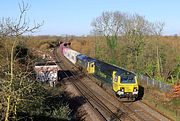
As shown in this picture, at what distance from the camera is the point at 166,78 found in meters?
41.6

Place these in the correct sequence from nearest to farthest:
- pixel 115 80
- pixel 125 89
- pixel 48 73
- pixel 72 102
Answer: pixel 125 89
pixel 115 80
pixel 72 102
pixel 48 73

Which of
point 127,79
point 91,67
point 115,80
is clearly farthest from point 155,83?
point 91,67

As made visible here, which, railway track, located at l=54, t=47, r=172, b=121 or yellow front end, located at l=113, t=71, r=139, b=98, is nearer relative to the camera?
railway track, located at l=54, t=47, r=172, b=121

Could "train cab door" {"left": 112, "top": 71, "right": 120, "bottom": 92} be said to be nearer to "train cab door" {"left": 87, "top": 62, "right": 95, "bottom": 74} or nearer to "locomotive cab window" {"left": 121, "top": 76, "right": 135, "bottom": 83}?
"locomotive cab window" {"left": 121, "top": 76, "right": 135, "bottom": 83}

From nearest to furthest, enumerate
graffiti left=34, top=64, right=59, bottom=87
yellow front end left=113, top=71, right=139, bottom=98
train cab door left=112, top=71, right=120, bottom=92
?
yellow front end left=113, top=71, right=139, bottom=98 < train cab door left=112, top=71, right=120, bottom=92 < graffiti left=34, top=64, right=59, bottom=87

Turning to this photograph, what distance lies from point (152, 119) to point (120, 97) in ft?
19.1

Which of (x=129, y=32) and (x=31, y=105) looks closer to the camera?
(x=31, y=105)

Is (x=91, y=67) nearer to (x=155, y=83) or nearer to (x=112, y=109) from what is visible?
(x=155, y=83)

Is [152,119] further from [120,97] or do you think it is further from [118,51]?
[118,51]

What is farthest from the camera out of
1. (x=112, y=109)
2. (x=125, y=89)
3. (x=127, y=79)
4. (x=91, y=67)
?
(x=91, y=67)

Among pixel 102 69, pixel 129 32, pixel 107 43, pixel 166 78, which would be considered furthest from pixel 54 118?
pixel 107 43

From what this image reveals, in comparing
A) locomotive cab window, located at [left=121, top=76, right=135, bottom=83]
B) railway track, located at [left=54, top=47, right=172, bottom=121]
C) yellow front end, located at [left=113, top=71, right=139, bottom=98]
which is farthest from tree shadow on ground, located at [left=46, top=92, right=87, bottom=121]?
locomotive cab window, located at [left=121, top=76, right=135, bottom=83]

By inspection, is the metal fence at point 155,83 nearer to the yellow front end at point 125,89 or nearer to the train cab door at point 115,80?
the yellow front end at point 125,89

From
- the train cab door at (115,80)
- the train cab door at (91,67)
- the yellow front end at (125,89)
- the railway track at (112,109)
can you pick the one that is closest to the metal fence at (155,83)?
the yellow front end at (125,89)
